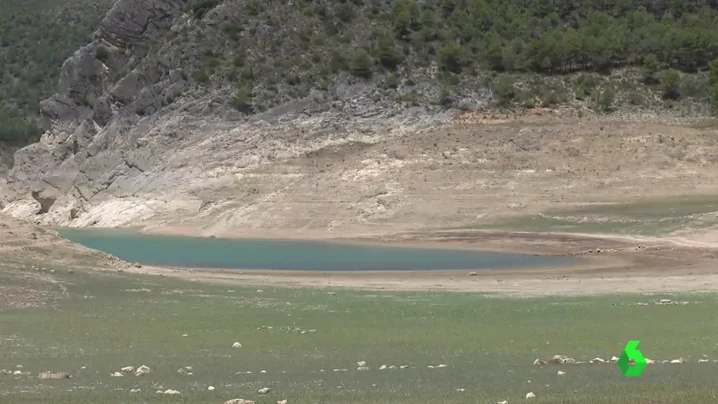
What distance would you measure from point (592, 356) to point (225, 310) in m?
9.75

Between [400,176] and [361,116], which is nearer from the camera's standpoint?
[400,176]

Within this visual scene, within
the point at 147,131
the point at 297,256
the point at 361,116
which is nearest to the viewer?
the point at 297,256

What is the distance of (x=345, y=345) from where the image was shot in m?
17.1

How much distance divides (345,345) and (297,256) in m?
26.1

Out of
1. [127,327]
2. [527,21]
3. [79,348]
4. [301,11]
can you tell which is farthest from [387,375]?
[527,21]

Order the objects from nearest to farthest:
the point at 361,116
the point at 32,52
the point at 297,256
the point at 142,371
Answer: the point at 142,371
the point at 297,256
the point at 361,116
the point at 32,52

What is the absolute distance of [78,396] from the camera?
12.4m

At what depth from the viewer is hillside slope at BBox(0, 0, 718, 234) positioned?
59.0 metres

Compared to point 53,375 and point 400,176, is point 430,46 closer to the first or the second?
point 400,176

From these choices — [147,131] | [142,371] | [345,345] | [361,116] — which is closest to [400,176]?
[361,116]

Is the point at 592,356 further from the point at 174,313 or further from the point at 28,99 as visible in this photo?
the point at 28,99

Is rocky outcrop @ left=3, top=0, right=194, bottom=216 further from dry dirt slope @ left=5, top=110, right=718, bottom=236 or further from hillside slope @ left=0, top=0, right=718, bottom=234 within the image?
dry dirt slope @ left=5, top=110, right=718, bottom=236

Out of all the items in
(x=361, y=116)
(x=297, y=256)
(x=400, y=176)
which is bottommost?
(x=297, y=256)

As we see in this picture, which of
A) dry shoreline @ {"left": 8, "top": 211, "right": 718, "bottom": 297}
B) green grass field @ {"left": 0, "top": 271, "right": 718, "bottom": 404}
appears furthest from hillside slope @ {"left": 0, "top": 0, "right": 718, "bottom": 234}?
green grass field @ {"left": 0, "top": 271, "right": 718, "bottom": 404}
